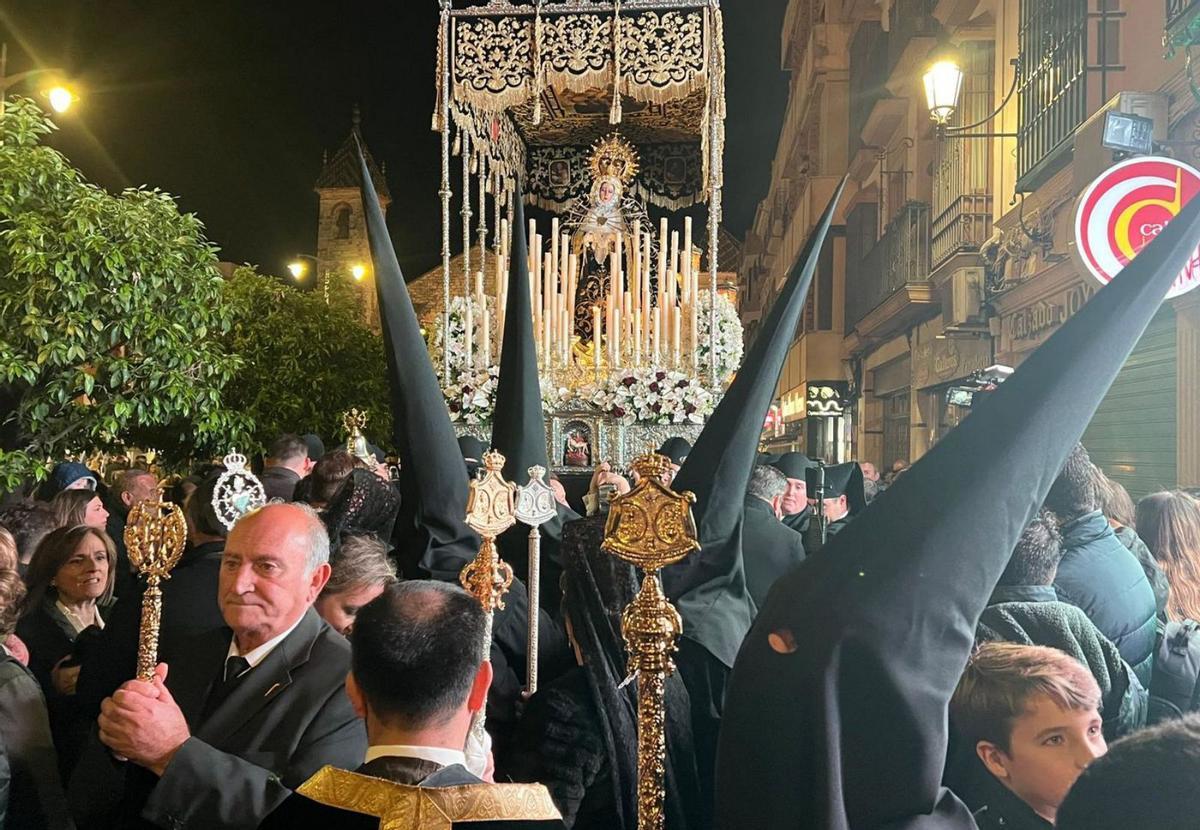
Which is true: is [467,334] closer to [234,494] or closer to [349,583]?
[234,494]

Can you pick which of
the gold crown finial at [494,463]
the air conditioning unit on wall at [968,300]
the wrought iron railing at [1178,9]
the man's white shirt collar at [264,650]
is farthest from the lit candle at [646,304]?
the man's white shirt collar at [264,650]

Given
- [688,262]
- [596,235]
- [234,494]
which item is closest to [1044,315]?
[688,262]

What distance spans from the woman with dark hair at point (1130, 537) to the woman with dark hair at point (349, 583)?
253cm

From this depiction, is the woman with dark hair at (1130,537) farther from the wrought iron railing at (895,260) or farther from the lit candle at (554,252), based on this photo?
the wrought iron railing at (895,260)

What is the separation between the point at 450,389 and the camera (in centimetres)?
991

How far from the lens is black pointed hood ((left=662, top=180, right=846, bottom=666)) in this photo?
2.52 metres

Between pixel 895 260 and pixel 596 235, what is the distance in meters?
7.55

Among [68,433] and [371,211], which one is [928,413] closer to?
[68,433]

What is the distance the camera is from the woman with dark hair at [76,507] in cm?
476

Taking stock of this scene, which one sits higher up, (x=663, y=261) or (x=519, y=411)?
(x=663, y=261)

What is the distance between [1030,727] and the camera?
211cm

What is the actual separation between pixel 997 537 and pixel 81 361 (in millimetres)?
7349

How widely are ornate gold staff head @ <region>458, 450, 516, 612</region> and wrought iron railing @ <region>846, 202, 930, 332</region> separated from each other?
42.1ft

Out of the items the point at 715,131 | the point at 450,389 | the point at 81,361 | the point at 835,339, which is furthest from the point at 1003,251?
the point at 835,339
